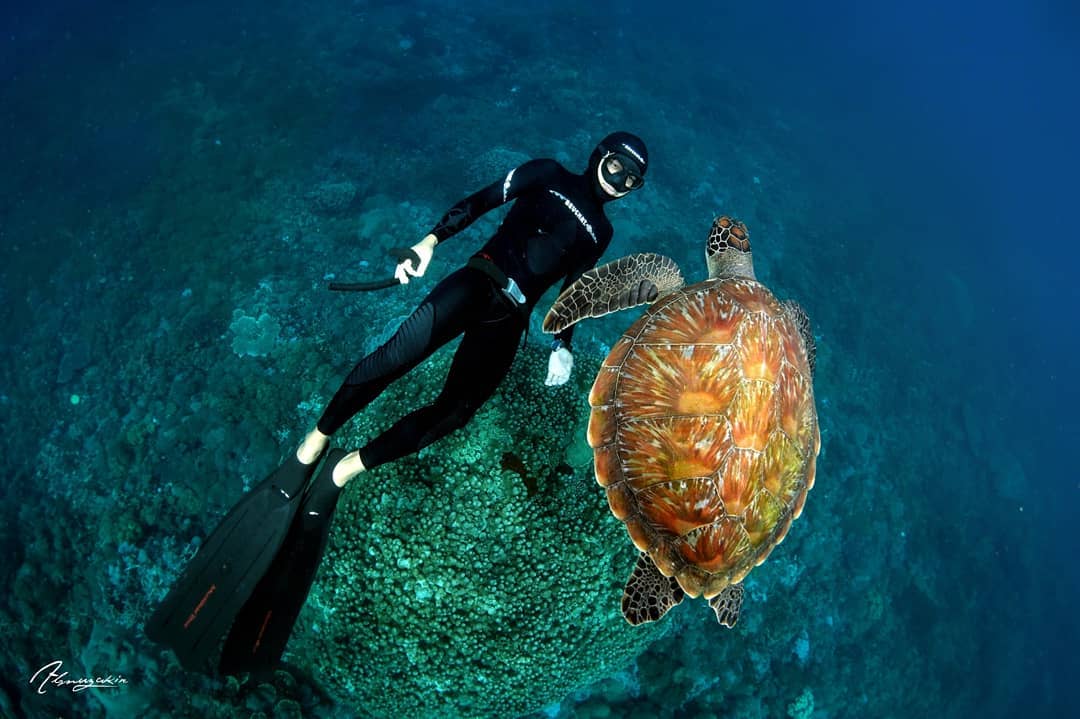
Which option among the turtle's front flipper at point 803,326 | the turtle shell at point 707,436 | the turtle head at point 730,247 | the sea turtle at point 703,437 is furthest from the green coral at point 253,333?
the turtle's front flipper at point 803,326

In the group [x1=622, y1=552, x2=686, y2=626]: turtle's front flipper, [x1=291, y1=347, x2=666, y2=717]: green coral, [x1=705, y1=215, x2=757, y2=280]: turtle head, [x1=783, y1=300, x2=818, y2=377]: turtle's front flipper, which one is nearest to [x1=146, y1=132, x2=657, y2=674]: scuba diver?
[x1=291, y1=347, x2=666, y2=717]: green coral

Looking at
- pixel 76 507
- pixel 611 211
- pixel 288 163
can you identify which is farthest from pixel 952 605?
pixel 288 163

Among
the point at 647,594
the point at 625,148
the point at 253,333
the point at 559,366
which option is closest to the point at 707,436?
the point at 647,594

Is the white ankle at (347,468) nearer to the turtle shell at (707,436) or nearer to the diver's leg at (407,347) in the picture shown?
the diver's leg at (407,347)

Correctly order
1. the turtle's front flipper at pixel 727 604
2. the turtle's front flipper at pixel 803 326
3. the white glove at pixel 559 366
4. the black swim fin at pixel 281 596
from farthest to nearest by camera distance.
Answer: the turtle's front flipper at pixel 803 326 → the white glove at pixel 559 366 → the turtle's front flipper at pixel 727 604 → the black swim fin at pixel 281 596

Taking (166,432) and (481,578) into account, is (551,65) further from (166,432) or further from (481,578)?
(481,578)

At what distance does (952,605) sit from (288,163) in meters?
Answer: 12.2

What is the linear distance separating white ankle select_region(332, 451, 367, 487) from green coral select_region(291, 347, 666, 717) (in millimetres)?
313

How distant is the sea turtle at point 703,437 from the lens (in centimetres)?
242

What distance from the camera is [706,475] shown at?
240 centimetres

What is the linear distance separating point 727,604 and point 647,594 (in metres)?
0.56

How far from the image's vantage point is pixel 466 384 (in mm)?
2738

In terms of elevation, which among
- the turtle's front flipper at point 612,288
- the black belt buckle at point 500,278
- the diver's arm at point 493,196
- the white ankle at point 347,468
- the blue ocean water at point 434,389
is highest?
the diver's arm at point 493,196

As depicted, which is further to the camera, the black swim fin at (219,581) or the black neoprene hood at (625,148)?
the black neoprene hood at (625,148)
